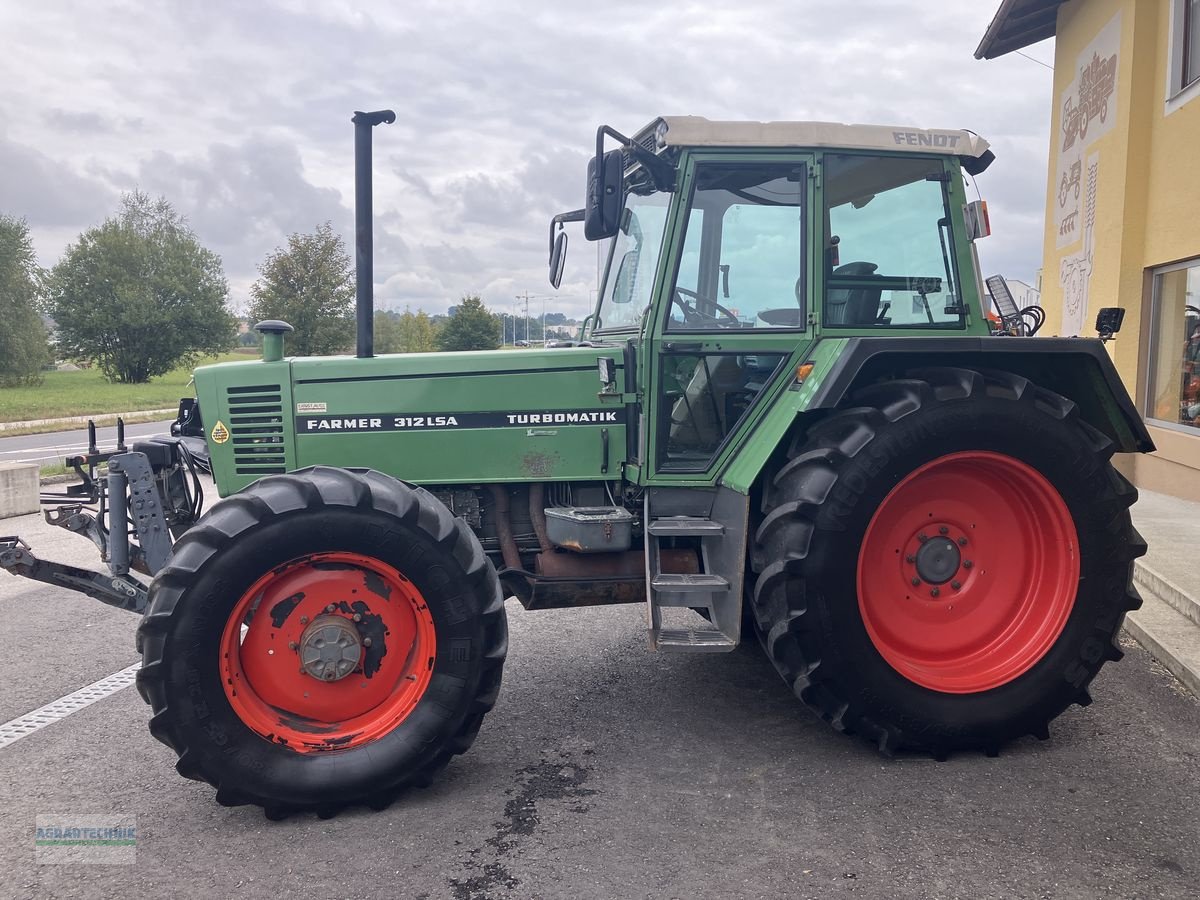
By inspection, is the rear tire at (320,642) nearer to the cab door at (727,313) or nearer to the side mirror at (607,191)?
the cab door at (727,313)

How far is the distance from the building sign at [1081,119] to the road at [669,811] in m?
8.55

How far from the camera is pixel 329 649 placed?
3.48 metres

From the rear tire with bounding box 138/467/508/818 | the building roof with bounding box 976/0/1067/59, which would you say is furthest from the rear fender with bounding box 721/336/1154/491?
the building roof with bounding box 976/0/1067/59

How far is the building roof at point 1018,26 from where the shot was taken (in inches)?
490

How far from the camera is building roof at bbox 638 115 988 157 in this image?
3.94m

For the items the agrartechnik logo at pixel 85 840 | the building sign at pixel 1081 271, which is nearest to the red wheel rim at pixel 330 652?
the agrartechnik logo at pixel 85 840

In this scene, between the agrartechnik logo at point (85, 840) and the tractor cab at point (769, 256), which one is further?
Result: the tractor cab at point (769, 256)

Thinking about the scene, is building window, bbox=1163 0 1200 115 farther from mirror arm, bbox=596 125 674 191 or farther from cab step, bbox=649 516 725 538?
cab step, bbox=649 516 725 538

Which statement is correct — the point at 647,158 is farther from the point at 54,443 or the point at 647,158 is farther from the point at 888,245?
the point at 54,443

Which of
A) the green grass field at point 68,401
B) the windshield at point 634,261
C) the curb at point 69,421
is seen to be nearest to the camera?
the windshield at point 634,261

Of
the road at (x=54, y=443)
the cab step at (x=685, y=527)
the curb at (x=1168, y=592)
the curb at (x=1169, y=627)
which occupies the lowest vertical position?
the road at (x=54, y=443)

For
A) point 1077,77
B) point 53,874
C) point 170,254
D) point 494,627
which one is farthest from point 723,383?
point 170,254

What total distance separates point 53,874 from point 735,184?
355 centimetres

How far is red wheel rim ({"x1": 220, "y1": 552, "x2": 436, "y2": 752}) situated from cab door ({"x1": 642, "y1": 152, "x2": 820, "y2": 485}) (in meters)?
1.24
